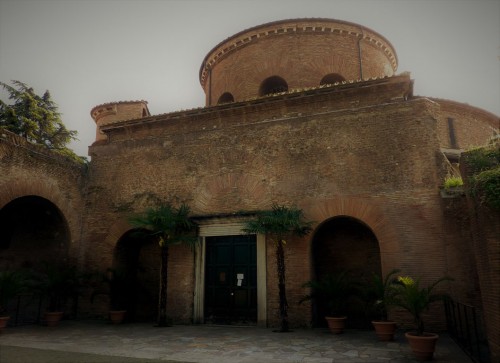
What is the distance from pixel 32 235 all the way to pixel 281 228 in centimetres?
906

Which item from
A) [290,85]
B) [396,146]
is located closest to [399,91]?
[396,146]

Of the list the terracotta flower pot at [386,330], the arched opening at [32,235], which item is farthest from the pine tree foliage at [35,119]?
the terracotta flower pot at [386,330]

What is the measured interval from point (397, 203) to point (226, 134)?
5.49 metres

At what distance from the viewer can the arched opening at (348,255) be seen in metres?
9.57

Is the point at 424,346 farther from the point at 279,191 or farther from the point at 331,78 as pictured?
the point at 331,78

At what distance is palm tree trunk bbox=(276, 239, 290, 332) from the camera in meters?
8.57

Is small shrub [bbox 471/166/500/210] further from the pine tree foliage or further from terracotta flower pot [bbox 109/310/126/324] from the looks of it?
the pine tree foliage

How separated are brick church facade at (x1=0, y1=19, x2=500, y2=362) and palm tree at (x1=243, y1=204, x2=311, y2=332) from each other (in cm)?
46

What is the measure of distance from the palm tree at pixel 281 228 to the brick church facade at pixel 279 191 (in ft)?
1.50

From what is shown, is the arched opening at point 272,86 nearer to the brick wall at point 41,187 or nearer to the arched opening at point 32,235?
the brick wall at point 41,187

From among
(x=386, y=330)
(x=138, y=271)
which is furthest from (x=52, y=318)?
(x=386, y=330)

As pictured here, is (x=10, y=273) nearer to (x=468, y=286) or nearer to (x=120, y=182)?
(x=120, y=182)

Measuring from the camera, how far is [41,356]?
598 cm

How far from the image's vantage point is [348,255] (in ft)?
32.5
